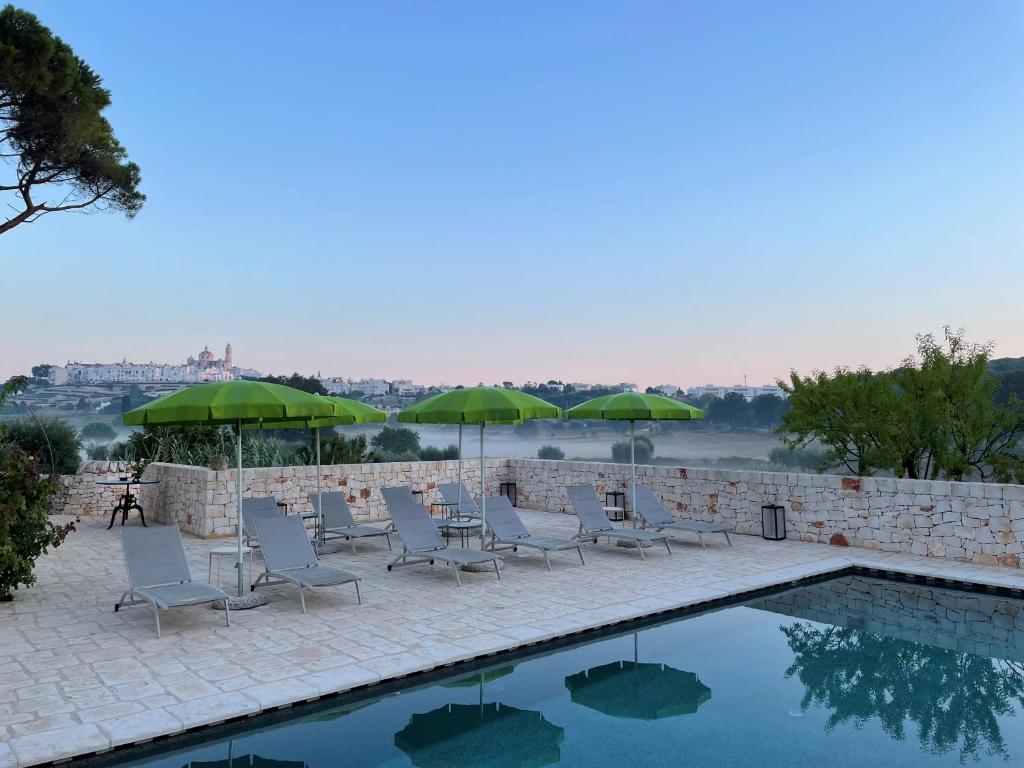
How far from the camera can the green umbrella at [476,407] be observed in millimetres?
8688

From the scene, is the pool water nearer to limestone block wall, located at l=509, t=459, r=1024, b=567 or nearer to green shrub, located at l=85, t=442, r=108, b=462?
limestone block wall, located at l=509, t=459, r=1024, b=567

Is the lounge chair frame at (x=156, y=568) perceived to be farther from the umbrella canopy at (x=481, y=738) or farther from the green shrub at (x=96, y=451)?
the green shrub at (x=96, y=451)

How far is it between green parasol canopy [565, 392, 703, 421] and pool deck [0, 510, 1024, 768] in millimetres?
2001

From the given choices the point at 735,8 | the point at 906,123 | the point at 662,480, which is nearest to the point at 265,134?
the point at 735,8

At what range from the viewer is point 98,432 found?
2017 cm

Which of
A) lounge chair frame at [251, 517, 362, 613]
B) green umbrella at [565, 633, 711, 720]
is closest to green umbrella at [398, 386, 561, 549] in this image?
lounge chair frame at [251, 517, 362, 613]

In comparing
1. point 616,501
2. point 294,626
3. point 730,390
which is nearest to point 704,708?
point 294,626

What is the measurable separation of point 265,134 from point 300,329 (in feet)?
26.8

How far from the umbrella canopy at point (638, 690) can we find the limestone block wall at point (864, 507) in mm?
5900

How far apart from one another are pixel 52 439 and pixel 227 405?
14.3 meters

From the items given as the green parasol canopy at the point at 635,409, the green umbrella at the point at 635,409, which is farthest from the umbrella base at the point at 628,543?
the green parasol canopy at the point at 635,409

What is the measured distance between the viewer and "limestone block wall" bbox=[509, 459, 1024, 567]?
30.6ft

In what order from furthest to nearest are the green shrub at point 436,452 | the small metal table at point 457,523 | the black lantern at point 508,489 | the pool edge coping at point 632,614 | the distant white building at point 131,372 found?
the distant white building at point 131,372 < the green shrub at point 436,452 < the black lantern at point 508,489 < the small metal table at point 457,523 < the pool edge coping at point 632,614

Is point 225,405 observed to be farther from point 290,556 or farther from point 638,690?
point 638,690
